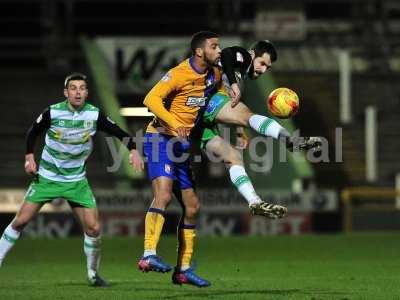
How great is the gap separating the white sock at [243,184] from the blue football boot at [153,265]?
928mm

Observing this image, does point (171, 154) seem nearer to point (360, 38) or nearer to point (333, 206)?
point (333, 206)

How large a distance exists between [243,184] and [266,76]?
16.9 metres

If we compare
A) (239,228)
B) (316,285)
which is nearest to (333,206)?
(239,228)

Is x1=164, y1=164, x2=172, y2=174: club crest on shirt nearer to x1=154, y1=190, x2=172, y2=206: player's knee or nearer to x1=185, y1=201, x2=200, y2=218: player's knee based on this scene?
x1=154, y1=190, x2=172, y2=206: player's knee

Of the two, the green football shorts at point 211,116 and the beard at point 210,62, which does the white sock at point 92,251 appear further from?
the beard at point 210,62

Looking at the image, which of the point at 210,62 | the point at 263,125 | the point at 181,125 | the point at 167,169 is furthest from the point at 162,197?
the point at 210,62

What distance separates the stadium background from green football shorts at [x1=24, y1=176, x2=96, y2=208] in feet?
35.4

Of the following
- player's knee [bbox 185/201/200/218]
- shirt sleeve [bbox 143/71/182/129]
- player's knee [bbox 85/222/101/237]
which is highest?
shirt sleeve [bbox 143/71/182/129]

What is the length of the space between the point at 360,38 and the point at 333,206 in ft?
26.1

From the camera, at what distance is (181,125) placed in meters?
10.4

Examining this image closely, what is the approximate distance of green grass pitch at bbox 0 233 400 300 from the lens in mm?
10383

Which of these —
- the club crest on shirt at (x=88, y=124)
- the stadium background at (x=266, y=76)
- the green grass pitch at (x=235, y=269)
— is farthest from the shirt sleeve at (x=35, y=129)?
the stadium background at (x=266, y=76)

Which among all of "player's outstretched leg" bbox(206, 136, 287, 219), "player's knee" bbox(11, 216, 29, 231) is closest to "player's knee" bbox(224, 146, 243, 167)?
"player's outstretched leg" bbox(206, 136, 287, 219)

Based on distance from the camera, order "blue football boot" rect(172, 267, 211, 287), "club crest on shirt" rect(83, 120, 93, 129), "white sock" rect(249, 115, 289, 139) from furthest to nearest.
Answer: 1. "club crest on shirt" rect(83, 120, 93, 129)
2. "blue football boot" rect(172, 267, 211, 287)
3. "white sock" rect(249, 115, 289, 139)
